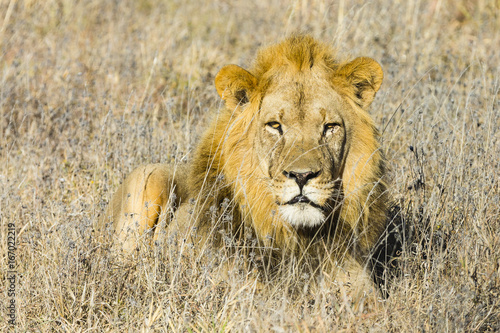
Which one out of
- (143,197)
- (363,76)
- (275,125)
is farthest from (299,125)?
(143,197)

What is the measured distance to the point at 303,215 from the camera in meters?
3.57

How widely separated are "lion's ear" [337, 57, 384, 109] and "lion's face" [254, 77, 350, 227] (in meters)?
0.16

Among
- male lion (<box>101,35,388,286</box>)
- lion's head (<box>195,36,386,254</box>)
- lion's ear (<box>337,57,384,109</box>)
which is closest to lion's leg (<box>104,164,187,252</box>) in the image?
male lion (<box>101,35,388,286</box>)

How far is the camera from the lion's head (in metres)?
3.88

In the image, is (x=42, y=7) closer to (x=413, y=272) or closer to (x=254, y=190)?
(x=254, y=190)

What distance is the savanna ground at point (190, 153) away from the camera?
360 cm

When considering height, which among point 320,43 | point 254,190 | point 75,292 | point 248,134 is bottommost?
point 75,292

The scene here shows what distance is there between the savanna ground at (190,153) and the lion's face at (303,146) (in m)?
0.48

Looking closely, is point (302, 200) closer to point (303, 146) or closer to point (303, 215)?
point (303, 215)

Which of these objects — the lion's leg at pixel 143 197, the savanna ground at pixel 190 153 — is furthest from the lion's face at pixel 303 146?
the lion's leg at pixel 143 197

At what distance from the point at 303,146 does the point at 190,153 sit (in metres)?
1.64

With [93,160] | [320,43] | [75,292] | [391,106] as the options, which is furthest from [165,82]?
[75,292]

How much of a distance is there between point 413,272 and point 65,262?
7.57 feet

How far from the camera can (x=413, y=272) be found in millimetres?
4109
